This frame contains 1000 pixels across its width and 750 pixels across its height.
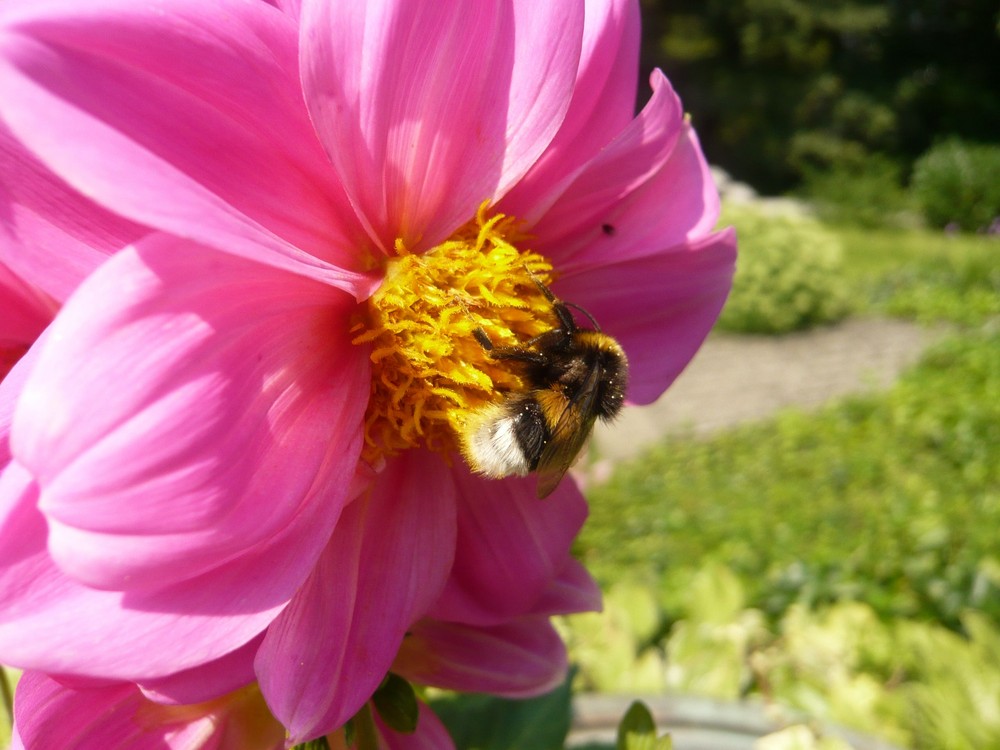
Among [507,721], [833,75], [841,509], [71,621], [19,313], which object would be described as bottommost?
[833,75]

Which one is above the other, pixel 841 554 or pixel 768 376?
pixel 841 554

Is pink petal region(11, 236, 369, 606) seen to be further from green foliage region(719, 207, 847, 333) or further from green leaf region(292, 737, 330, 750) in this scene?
green foliage region(719, 207, 847, 333)

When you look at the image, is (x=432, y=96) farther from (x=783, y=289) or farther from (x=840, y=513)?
(x=783, y=289)

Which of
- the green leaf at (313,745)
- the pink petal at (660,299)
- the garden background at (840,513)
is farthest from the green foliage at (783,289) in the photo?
the green leaf at (313,745)

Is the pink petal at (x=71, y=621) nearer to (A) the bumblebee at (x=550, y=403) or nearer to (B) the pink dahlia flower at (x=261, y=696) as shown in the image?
(B) the pink dahlia flower at (x=261, y=696)

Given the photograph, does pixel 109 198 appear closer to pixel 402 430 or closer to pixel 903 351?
pixel 402 430

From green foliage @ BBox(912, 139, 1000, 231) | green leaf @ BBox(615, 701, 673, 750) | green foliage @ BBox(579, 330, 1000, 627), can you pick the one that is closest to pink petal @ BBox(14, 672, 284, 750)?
green leaf @ BBox(615, 701, 673, 750)

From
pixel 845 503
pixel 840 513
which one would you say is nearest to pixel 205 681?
pixel 840 513
